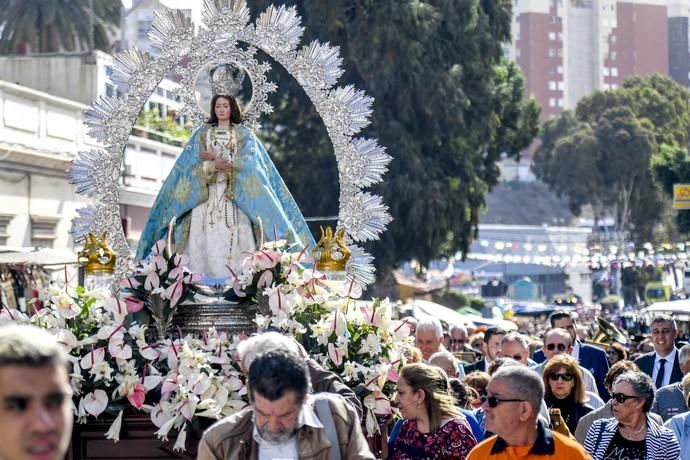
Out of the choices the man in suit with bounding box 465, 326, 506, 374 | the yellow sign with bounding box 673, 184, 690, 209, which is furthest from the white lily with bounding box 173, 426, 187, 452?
the yellow sign with bounding box 673, 184, 690, 209

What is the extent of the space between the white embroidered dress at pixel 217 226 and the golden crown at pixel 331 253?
528mm

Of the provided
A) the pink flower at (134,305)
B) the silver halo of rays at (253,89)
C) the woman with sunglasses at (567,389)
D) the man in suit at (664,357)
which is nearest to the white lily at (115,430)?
the pink flower at (134,305)

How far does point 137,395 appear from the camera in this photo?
8180 millimetres

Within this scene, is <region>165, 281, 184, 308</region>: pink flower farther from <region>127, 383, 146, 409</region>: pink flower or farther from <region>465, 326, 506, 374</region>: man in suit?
<region>465, 326, 506, 374</region>: man in suit

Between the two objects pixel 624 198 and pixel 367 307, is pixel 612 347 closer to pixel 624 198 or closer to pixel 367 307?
pixel 367 307

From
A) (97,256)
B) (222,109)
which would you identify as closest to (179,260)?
(97,256)

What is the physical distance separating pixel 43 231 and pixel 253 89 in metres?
14.8

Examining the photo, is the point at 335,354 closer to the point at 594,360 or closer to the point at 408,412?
the point at 408,412

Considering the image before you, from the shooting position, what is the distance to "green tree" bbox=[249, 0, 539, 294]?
3406cm

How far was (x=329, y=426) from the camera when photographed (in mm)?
5711

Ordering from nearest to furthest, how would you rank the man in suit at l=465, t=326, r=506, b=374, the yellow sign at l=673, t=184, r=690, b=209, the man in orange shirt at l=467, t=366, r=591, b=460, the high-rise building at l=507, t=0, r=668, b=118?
the man in orange shirt at l=467, t=366, r=591, b=460 → the man in suit at l=465, t=326, r=506, b=374 → the yellow sign at l=673, t=184, r=690, b=209 → the high-rise building at l=507, t=0, r=668, b=118

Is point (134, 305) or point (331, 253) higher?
point (331, 253)

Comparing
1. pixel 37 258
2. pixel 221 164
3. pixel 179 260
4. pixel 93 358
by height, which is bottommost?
pixel 93 358

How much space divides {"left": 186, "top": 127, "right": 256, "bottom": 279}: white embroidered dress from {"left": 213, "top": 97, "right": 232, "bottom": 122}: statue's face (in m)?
0.14
